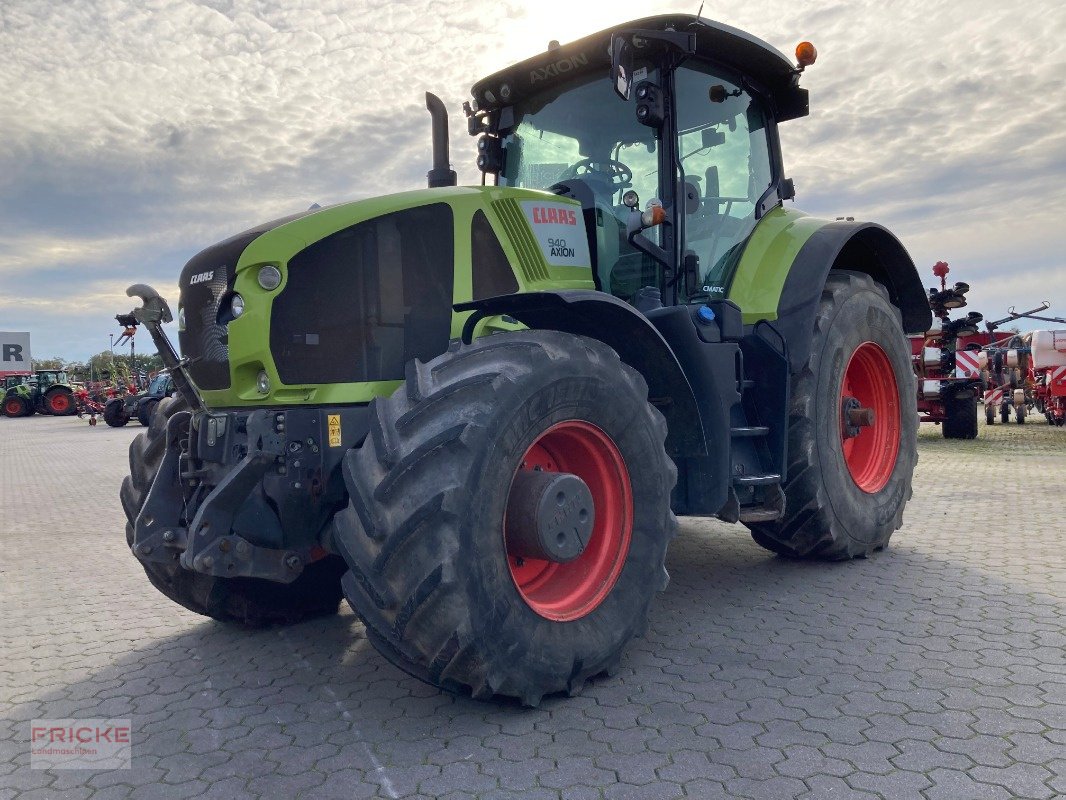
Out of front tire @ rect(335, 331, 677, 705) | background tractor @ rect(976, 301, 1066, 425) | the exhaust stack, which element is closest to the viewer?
front tire @ rect(335, 331, 677, 705)

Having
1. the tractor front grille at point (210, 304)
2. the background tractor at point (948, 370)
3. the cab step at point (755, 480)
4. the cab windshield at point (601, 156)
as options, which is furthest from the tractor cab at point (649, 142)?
the background tractor at point (948, 370)

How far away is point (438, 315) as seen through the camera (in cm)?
377

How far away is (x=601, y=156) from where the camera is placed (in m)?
4.76

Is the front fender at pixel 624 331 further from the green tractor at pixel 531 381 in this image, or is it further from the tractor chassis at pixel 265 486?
the tractor chassis at pixel 265 486

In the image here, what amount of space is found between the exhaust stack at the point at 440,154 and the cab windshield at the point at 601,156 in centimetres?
58

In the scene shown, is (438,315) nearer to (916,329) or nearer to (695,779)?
(695,779)

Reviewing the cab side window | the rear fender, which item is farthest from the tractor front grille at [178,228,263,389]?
the rear fender

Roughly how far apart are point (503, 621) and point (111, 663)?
2178 mm

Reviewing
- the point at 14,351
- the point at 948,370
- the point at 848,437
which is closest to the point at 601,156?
the point at 848,437

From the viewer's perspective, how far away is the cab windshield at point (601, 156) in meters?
4.61

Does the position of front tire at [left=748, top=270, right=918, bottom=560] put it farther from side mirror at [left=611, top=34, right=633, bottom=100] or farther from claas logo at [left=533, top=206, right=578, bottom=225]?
side mirror at [left=611, top=34, right=633, bottom=100]

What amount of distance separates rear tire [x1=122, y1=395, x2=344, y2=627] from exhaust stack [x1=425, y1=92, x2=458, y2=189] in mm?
1698

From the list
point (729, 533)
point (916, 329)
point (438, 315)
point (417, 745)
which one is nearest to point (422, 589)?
point (417, 745)

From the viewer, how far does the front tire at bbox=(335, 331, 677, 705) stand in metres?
2.83
